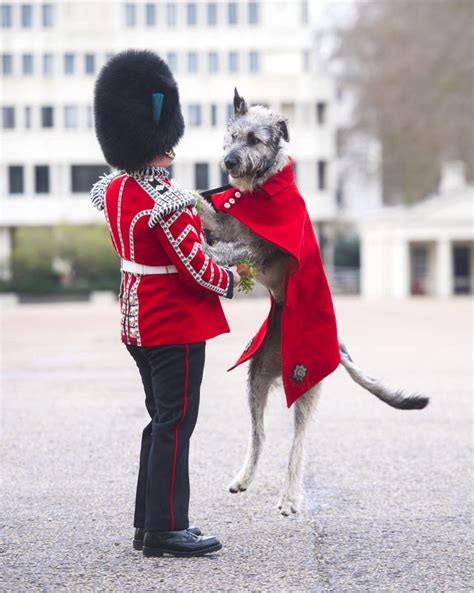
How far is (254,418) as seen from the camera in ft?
22.6

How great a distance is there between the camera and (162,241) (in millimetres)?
5648

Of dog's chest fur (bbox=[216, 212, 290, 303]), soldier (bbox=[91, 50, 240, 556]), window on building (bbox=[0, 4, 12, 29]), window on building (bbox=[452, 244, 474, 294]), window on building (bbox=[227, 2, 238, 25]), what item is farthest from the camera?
window on building (bbox=[227, 2, 238, 25])

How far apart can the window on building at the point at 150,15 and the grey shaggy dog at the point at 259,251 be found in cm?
7140

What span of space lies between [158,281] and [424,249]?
182 feet

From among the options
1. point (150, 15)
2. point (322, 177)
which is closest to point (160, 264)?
point (322, 177)

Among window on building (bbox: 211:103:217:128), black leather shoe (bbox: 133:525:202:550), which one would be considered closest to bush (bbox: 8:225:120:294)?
window on building (bbox: 211:103:217:128)

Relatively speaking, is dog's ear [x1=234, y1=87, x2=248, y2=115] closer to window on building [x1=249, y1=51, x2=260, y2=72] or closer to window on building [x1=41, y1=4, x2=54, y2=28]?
window on building [x1=249, y1=51, x2=260, y2=72]

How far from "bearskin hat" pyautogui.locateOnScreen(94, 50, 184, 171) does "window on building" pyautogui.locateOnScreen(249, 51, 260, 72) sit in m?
71.4

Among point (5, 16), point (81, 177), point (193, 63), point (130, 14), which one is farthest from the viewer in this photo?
point (130, 14)

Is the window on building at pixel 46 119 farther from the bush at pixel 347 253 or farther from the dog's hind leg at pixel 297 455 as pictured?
the dog's hind leg at pixel 297 455

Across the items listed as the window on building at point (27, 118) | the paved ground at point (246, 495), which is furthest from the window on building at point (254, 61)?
the paved ground at point (246, 495)

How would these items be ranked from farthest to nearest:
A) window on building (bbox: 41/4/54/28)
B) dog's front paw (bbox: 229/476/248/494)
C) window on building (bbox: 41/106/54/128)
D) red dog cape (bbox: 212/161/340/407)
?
window on building (bbox: 41/4/54/28) < window on building (bbox: 41/106/54/128) < dog's front paw (bbox: 229/476/248/494) < red dog cape (bbox: 212/161/340/407)

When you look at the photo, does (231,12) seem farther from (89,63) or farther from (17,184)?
(17,184)

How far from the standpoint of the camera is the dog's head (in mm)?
6305
